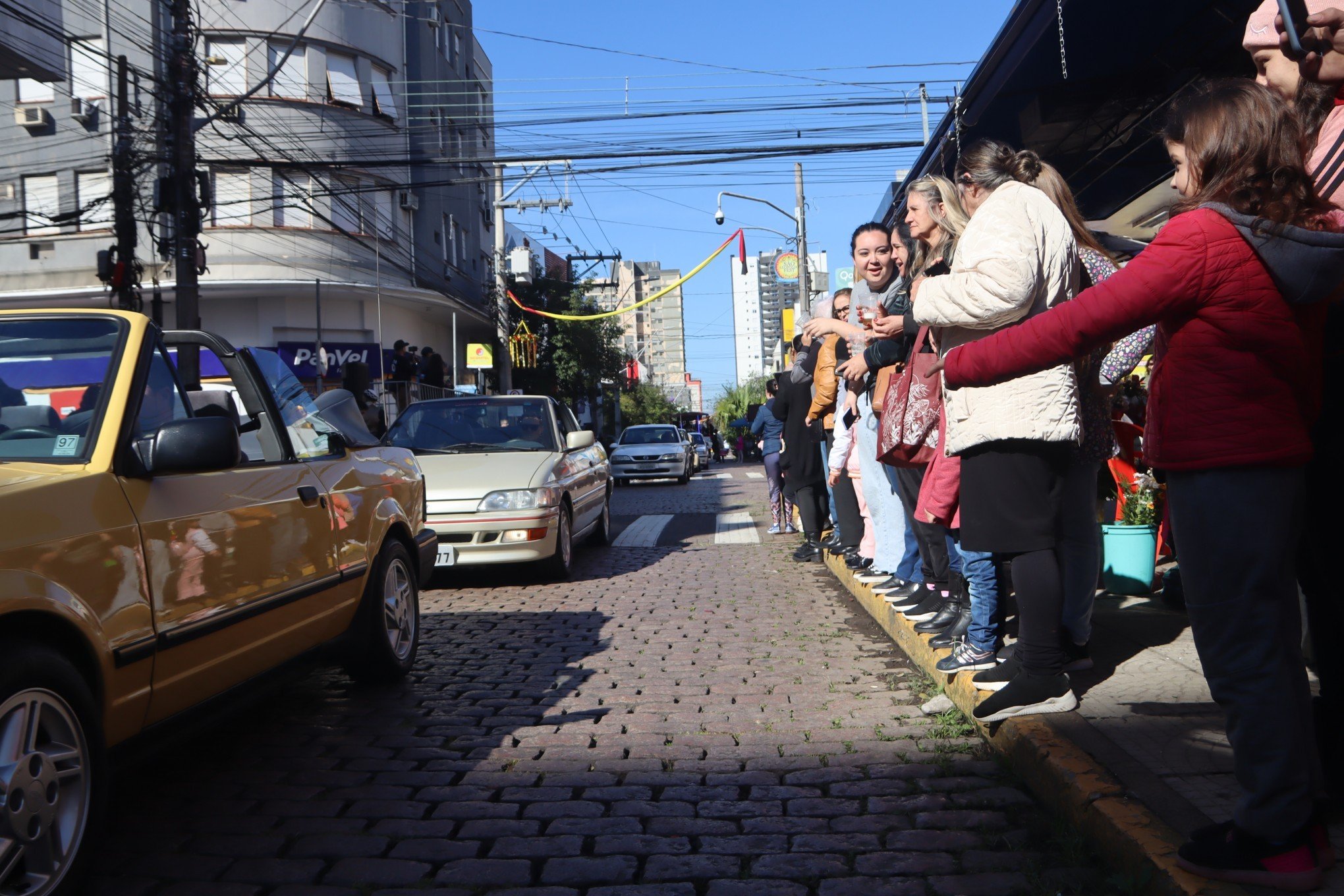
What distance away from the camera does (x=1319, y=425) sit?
8.71 ft

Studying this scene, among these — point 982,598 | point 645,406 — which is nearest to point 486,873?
point 982,598

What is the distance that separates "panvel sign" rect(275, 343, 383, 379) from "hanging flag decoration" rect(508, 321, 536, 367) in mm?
9961

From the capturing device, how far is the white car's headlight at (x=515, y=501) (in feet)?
28.4

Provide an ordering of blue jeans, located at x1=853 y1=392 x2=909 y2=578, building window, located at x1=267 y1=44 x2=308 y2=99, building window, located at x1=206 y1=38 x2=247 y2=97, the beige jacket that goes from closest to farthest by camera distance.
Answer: the beige jacket
blue jeans, located at x1=853 y1=392 x2=909 y2=578
building window, located at x1=206 y1=38 x2=247 y2=97
building window, located at x1=267 y1=44 x2=308 y2=99

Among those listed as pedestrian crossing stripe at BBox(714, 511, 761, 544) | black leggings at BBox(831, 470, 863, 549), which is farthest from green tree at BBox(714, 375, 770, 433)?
black leggings at BBox(831, 470, 863, 549)

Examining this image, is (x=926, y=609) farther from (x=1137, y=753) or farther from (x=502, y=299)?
(x=502, y=299)

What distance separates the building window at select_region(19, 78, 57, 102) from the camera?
83.6ft

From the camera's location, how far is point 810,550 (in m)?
10.2

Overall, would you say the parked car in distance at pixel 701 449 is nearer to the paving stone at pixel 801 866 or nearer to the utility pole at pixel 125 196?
the utility pole at pixel 125 196

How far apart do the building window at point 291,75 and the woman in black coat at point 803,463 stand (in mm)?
20671

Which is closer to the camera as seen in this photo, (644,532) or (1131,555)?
(1131,555)

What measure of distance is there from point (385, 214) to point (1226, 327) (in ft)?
95.5

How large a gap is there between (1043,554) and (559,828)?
1789mm

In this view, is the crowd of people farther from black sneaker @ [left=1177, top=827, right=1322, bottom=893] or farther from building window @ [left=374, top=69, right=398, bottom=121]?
building window @ [left=374, top=69, right=398, bottom=121]
